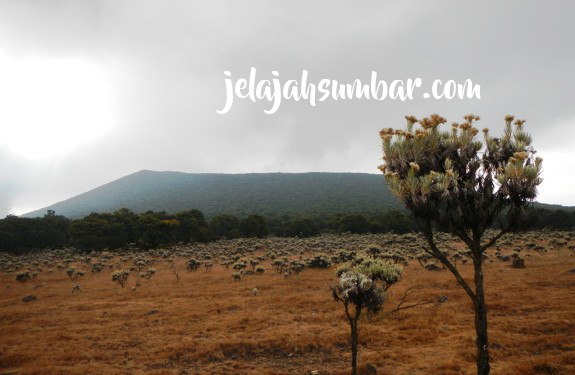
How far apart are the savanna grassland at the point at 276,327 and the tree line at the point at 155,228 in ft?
112

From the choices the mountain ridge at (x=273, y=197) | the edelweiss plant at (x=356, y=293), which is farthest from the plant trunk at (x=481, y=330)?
the mountain ridge at (x=273, y=197)

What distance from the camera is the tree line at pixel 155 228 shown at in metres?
68.2

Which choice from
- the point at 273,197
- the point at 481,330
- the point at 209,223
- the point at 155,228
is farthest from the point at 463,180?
the point at 273,197

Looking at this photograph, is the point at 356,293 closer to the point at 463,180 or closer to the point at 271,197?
the point at 463,180

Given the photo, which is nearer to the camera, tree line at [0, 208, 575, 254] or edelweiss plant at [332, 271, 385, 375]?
edelweiss plant at [332, 271, 385, 375]

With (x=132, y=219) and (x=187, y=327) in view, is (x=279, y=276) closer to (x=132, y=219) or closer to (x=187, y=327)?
(x=187, y=327)

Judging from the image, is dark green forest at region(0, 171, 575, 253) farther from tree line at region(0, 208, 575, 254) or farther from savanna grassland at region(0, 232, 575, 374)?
savanna grassland at region(0, 232, 575, 374)

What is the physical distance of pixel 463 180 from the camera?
10742mm

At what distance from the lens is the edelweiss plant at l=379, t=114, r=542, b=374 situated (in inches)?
387

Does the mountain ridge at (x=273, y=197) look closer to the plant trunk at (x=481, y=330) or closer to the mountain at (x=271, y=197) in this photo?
the mountain at (x=271, y=197)

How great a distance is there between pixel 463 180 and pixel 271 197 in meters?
149

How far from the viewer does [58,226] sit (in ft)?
275

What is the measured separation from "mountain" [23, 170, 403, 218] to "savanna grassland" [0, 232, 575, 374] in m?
88.2

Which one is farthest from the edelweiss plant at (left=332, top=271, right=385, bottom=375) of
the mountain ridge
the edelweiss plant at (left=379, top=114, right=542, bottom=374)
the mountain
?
the mountain ridge
